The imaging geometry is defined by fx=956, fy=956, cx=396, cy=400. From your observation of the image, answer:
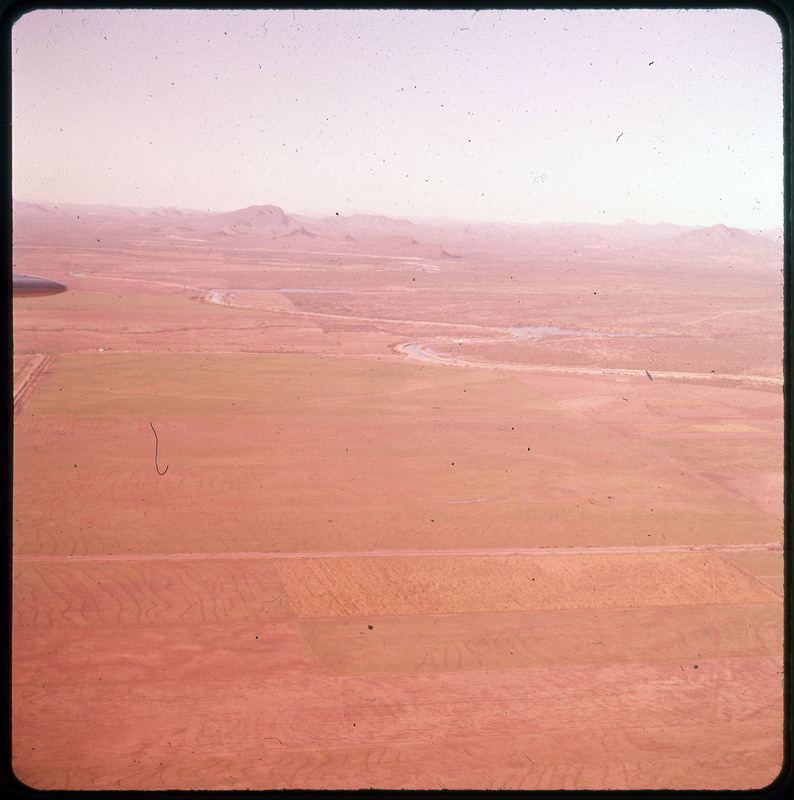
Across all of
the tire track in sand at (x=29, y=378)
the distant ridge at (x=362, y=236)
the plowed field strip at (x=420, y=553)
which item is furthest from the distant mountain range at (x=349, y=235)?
the plowed field strip at (x=420, y=553)

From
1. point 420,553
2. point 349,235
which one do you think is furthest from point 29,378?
point 349,235

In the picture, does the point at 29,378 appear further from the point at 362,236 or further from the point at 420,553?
the point at 362,236

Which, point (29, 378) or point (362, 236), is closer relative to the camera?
point (29, 378)

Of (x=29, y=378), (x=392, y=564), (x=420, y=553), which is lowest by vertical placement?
(x=29, y=378)

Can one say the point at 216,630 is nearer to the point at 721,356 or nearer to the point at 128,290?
the point at 721,356

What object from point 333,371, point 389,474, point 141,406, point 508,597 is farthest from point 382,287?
point 508,597

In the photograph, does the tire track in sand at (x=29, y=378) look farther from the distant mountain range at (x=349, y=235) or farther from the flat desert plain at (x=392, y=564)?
the distant mountain range at (x=349, y=235)

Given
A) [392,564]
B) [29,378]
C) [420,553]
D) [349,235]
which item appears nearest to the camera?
[392,564]
